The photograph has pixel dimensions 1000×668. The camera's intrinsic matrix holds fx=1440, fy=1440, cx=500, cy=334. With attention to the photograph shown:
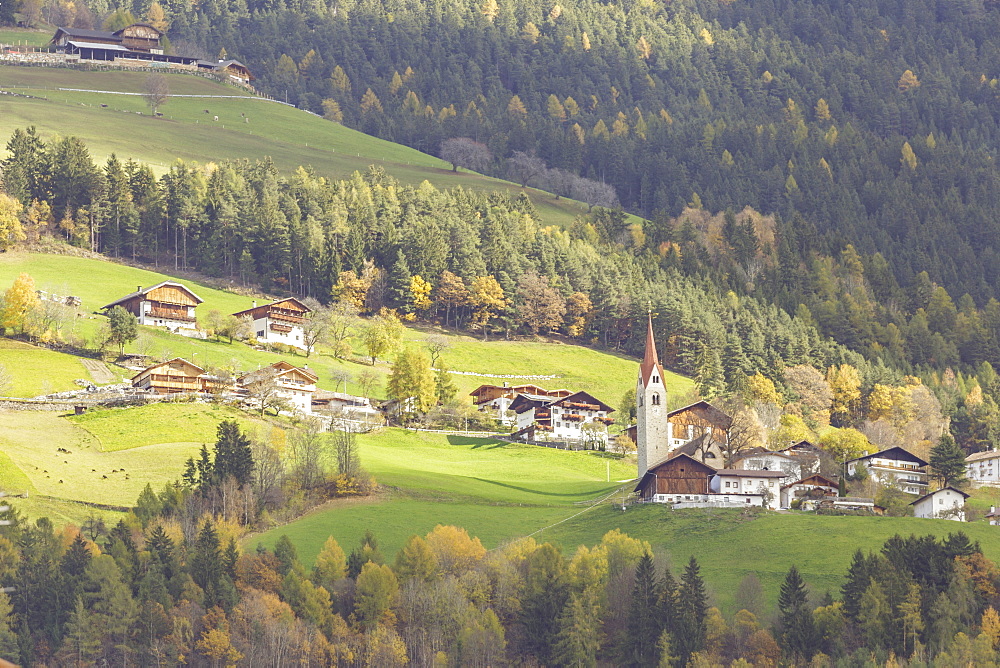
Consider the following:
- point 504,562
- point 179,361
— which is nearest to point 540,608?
point 504,562

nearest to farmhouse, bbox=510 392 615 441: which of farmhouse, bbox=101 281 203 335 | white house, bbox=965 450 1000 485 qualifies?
white house, bbox=965 450 1000 485

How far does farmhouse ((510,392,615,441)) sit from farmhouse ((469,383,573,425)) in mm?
2116

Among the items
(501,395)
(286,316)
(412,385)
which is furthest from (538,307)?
(412,385)

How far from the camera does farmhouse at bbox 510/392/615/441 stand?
14012 centimetres

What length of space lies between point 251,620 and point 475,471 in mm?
35664

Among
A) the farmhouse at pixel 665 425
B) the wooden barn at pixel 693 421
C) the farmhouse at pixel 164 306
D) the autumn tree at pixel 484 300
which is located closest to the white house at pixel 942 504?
the farmhouse at pixel 665 425

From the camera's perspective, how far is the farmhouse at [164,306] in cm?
15350

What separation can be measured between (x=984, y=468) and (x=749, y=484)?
33.7 metres

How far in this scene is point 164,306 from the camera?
155 meters

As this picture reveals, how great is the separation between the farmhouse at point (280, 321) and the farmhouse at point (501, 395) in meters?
21.5

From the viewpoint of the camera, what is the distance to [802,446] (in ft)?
408

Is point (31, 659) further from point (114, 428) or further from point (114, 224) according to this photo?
point (114, 224)

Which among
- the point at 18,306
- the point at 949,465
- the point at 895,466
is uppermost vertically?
the point at 18,306

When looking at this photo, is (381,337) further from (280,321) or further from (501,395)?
(501,395)
